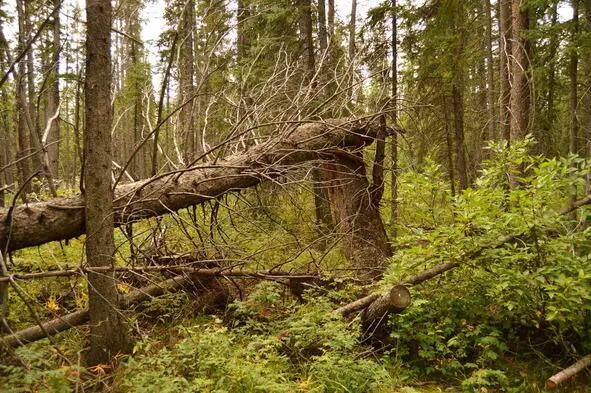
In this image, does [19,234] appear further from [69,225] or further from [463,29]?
[463,29]

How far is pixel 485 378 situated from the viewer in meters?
3.76

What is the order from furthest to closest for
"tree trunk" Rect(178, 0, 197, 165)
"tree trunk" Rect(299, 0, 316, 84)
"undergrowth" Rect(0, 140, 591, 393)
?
1. "tree trunk" Rect(299, 0, 316, 84)
2. "tree trunk" Rect(178, 0, 197, 165)
3. "undergrowth" Rect(0, 140, 591, 393)

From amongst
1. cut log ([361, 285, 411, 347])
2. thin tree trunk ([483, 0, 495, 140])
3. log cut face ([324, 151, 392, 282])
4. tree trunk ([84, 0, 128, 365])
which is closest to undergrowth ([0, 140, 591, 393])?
cut log ([361, 285, 411, 347])

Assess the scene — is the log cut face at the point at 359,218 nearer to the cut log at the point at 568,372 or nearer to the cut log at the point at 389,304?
the cut log at the point at 389,304

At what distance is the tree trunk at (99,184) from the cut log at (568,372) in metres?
3.92

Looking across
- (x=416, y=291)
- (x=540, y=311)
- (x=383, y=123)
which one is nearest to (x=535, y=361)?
(x=540, y=311)

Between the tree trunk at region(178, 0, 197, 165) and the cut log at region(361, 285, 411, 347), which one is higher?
the tree trunk at region(178, 0, 197, 165)

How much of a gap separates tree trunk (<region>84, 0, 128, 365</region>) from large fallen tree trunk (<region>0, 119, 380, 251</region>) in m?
0.24

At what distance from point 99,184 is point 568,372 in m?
4.60

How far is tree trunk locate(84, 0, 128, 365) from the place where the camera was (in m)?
3.27

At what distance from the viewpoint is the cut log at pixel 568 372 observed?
137 inches

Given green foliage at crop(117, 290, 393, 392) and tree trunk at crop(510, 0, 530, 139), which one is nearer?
green foliage at crop(117, 290, 393, 392)

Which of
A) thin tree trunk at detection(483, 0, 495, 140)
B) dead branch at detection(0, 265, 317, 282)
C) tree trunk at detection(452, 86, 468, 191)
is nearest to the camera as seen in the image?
dead branch at detection(0, 265, 317, 282)

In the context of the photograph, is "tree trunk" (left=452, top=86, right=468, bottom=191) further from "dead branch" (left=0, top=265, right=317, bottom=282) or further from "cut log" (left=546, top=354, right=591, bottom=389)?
"dead branch" (left=0, top=265, right=317, bottom=282)
